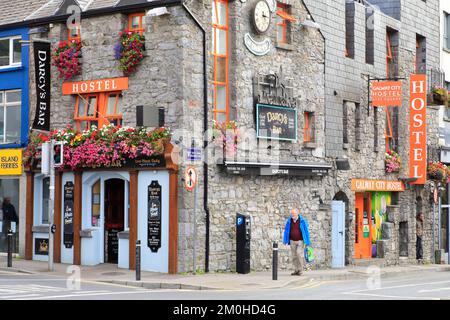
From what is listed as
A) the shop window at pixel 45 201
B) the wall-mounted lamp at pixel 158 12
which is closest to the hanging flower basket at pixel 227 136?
the wall-mounted lamp at pixel 158 12

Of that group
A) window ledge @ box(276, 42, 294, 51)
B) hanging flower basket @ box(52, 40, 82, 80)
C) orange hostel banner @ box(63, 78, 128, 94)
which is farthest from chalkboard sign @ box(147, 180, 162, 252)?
window ledge @ box(276, 42, 294, 51)

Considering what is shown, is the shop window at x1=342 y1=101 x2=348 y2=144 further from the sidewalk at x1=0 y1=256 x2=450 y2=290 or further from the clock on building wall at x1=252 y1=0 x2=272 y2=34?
the clock on building wall at x1=252 y1=0 x2=272 y2=34

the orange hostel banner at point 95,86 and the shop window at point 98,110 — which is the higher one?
the orange hostel banner at point 95,86

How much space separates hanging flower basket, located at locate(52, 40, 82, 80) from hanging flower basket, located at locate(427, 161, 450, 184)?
1540cm

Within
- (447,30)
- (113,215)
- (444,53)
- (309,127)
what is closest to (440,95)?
(444,53)

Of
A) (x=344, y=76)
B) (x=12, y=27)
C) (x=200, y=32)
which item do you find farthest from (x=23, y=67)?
(x=344, y=76)

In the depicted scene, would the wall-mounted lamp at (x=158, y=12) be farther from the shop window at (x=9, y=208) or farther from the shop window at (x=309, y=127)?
the shop window at (x=9, y=208)

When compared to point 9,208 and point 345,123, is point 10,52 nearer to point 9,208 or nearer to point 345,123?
point 9,208

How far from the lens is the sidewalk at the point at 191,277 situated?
20.3 metres

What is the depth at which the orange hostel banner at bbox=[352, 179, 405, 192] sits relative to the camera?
30.0 metres

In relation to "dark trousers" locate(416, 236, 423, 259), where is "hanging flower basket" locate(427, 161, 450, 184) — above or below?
above

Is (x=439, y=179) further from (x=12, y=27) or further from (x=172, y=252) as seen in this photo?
(x=12, y=27)

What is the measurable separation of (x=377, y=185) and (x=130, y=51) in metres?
11.6

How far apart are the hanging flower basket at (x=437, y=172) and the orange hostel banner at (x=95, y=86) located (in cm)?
1485
